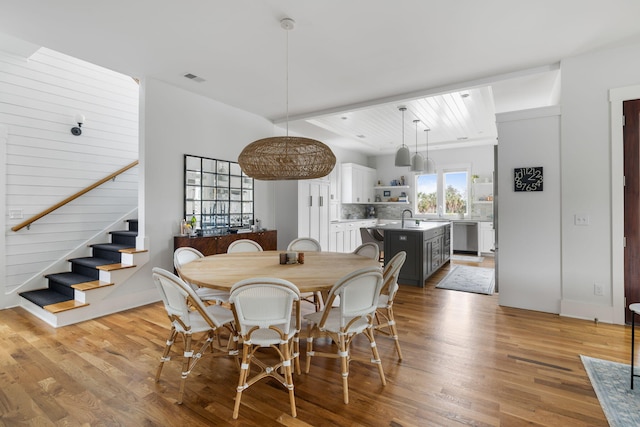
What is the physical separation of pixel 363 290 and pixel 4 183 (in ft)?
15.0

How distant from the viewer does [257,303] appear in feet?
6.16

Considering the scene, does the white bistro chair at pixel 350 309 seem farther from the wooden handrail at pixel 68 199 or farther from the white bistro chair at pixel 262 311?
the wooden handrail at pixel 68 199

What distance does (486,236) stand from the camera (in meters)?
7.69

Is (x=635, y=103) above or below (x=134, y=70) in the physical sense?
below

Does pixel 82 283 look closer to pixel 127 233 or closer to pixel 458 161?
pixel 127 233

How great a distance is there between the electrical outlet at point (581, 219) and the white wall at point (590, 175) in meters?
0.03

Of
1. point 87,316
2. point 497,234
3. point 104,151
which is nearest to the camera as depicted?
point 87,316

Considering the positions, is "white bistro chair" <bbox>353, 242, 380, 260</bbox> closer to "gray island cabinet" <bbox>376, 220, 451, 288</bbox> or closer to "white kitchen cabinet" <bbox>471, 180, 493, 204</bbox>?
"gray island cabinet" <bbox>376, 220, 451, 288</bbox>

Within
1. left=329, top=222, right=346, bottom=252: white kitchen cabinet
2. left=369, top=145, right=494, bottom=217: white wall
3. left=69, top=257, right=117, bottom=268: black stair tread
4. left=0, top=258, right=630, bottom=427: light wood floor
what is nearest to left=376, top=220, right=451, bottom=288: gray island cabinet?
left=0, top=258, right=630, bottom=427: light wood floor

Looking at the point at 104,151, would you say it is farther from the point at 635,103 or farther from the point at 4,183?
the point at 635,103

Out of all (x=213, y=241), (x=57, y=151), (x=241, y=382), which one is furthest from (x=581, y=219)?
(x=57, y=151)

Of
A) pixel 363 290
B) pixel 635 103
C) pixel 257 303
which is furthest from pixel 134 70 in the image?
pixel 635 103

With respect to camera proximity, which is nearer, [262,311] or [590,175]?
[262,311]

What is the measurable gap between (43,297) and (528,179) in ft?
19.9
